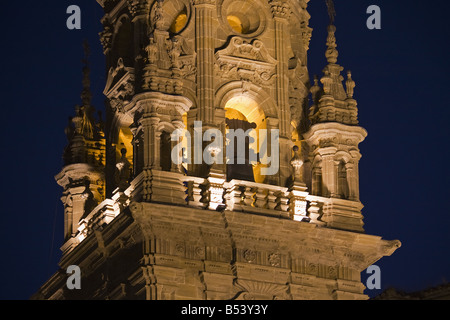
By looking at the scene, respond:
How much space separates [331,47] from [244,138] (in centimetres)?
450

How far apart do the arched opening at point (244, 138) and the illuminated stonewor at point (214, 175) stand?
0.24 ft

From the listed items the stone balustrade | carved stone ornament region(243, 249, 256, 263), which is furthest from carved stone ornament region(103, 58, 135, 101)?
carved stone ornament region(243, 249, 256, 263)

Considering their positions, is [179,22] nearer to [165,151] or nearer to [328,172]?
[165,151]

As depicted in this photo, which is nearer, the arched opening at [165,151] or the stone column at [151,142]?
the stone column at [151,142]

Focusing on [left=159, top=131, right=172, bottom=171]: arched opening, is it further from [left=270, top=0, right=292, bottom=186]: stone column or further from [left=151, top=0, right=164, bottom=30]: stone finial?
[left=270, top=0, right=292, bottom=186]: stone column

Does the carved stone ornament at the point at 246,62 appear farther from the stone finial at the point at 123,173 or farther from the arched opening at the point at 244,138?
the stone finial at the point at 123,173

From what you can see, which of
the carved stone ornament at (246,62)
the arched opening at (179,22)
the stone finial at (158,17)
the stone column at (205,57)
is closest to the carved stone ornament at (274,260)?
the stone column at (205,57)

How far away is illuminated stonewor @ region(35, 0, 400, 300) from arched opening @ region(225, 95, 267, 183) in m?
0.07

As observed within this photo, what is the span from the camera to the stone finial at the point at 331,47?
74.0 meters

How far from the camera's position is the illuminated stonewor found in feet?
225

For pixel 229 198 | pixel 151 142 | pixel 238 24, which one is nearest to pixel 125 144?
pixel 151 142

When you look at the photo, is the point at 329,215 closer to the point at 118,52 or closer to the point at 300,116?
the point at 300,116

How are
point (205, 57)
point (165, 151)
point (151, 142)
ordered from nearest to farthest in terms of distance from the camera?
point (151, 142)
point (165, 151)
point (205, 57)

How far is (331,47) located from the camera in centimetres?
7419
